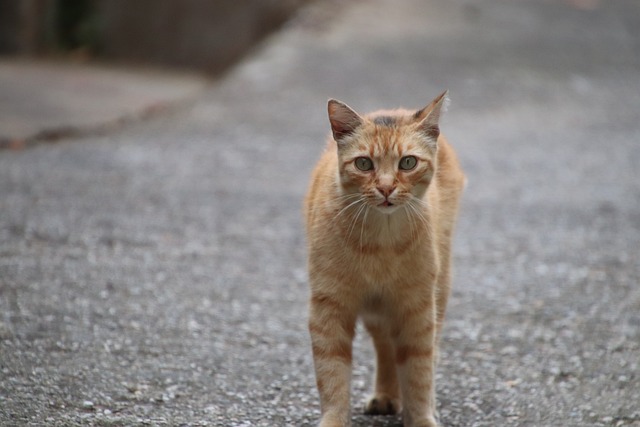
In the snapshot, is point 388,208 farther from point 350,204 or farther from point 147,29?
point 147,29

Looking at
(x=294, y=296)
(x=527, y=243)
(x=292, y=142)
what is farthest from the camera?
(x=292, y=142)

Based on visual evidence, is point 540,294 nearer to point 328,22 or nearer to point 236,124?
point 236,124

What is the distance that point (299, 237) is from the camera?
688cm

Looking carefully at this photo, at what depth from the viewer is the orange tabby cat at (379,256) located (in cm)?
376

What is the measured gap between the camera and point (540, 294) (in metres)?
5.85

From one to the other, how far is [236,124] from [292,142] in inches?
29.5

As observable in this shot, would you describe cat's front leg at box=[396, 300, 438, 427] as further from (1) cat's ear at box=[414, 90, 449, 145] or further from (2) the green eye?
(1) cat's ear at box=[414, 90, 449, 145]

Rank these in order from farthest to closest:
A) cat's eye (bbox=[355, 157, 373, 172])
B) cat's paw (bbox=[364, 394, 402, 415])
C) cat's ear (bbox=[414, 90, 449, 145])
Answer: cat's paw (bbox=[364, 394, 402, 415]), cat's ear (bbox=[414, 90, 449, 145]), cat's eye (bbox=[355, 157, 373, 172])

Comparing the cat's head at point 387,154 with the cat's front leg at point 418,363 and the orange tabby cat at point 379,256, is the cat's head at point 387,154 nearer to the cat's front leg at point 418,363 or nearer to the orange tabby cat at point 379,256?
the orange tabby cat at point 379,256

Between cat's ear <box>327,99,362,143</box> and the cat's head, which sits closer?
the cat's head

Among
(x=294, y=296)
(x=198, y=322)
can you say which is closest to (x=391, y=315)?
(x=198, y=322)

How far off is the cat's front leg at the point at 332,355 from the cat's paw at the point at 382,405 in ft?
1.42

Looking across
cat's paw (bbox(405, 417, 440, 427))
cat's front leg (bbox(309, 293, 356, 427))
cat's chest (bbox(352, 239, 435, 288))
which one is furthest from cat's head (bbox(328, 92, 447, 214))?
cat's paw (bbox(405, 417, 440, 427))

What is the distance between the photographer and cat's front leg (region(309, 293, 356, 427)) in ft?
12.3
